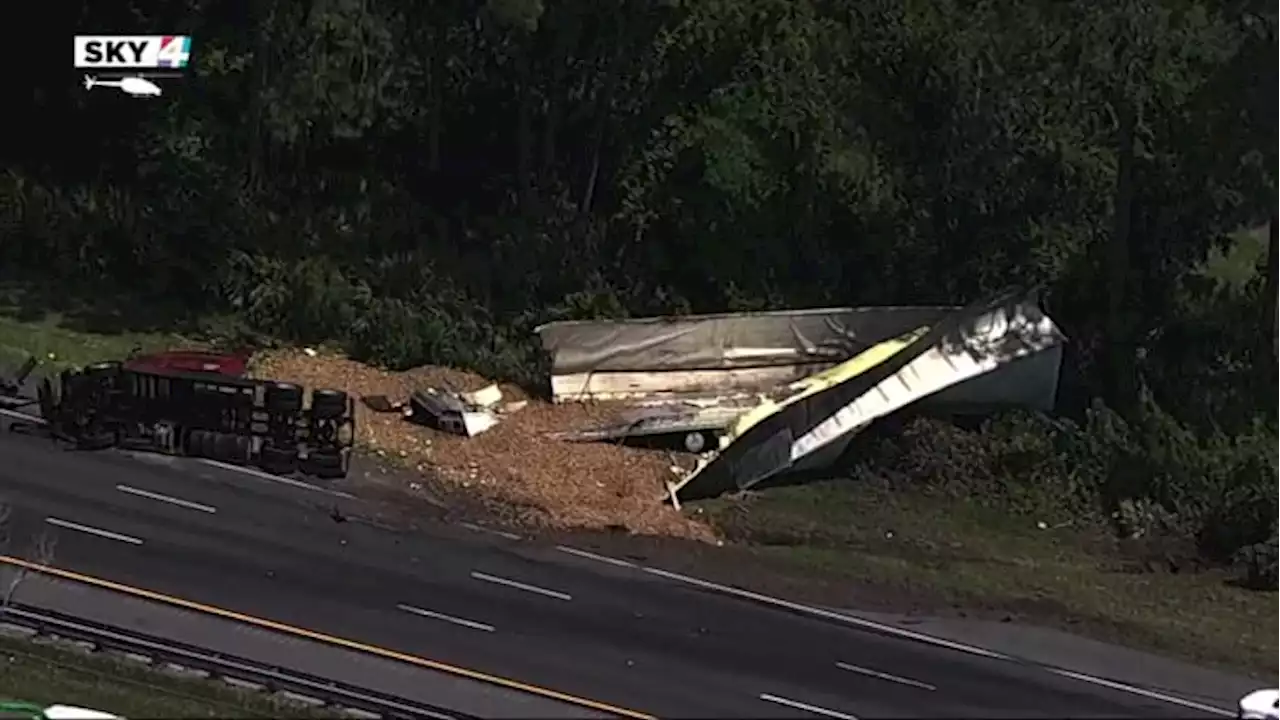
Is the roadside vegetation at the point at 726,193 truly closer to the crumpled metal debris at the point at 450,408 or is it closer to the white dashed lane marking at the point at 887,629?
the crumpled metal debris at the point at 450,408

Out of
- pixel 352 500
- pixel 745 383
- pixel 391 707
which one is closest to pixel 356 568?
pixel 352 500

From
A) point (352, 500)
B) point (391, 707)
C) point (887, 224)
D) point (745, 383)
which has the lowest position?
point (391, 707)

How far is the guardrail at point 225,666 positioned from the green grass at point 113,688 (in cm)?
34

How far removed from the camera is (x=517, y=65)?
51500 mm

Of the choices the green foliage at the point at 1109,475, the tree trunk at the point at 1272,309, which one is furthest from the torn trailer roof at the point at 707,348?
the tree trunk at the point at 1272,309

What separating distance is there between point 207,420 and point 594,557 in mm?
8608

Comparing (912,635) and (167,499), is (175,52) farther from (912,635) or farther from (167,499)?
(912,635)

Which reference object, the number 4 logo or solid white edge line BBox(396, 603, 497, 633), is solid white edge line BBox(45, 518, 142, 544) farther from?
the number 4 logo

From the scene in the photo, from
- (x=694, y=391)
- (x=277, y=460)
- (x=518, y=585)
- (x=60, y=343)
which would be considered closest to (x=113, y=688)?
(x=518, y=585)

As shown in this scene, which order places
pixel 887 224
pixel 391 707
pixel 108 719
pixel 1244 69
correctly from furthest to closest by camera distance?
1. pixel 887 224
2. pixel 1244 69
3. pixel 391 707
4. pixel 108 719

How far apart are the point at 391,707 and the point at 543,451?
551 inches

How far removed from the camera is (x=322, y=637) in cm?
2972

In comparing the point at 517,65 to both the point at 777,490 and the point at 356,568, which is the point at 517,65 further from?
the point at 356,568

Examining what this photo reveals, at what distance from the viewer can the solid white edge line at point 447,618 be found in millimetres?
30800
